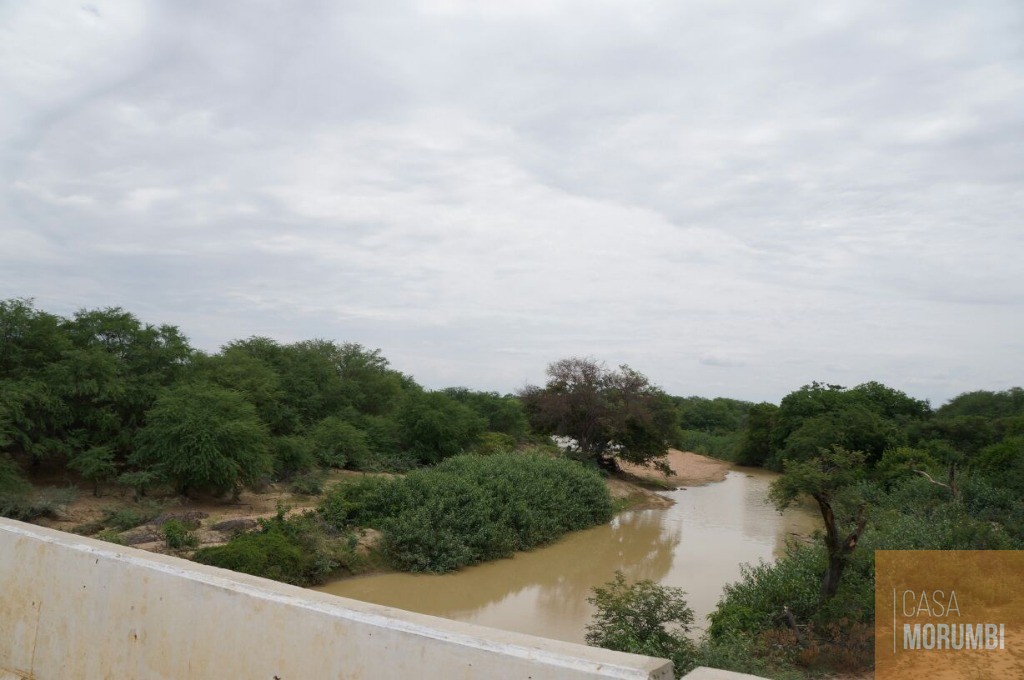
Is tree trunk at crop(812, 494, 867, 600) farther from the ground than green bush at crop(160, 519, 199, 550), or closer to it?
farther from the ground

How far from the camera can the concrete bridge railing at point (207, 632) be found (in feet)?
8.16

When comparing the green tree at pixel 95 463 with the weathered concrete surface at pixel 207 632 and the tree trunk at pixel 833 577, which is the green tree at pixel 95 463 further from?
the tree trunk at pixel 833 577

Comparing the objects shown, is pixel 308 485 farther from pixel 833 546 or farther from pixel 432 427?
pixel 833 546

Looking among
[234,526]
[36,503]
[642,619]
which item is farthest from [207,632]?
[36,503]

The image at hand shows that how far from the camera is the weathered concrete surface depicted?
2488 mm

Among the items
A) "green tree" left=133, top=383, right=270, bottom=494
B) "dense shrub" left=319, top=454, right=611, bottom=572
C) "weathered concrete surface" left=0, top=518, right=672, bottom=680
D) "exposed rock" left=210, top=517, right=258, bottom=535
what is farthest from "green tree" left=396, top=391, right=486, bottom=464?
"weathered concrete surface" left=0, top=518, right=672, bottom=680

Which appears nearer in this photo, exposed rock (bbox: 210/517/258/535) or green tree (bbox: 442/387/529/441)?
exposed rock (bbox: 210/517/258/535)

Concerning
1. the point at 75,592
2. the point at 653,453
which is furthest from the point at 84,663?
the point at 653,453

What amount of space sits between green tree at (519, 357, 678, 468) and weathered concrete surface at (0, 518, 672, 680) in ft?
85.4

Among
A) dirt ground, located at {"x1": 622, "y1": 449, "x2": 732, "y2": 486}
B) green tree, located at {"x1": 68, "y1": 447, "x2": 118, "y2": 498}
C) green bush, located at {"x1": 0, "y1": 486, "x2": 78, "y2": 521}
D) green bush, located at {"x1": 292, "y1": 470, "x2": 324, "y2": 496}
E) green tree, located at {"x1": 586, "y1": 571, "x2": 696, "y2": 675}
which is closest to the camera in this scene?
green tree, located at {"x1": 586, "y1": 571, "x2": 696, "y2": 675}

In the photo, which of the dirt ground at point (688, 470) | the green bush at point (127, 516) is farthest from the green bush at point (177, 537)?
the dirt ground at point (688, 470)
